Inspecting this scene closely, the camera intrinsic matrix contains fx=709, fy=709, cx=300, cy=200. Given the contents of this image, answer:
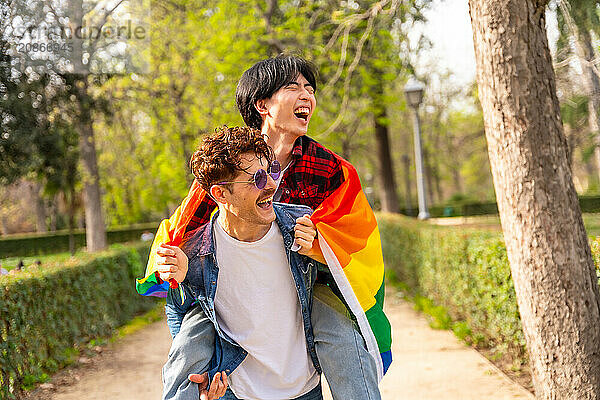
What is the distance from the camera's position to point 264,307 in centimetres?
264

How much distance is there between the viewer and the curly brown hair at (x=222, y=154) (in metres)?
2.53

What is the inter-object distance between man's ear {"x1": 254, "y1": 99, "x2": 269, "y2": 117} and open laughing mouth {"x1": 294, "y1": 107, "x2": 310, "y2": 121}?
0.13 meters

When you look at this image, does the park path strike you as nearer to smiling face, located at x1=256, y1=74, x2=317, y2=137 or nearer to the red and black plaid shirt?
the red and black plaid shirt

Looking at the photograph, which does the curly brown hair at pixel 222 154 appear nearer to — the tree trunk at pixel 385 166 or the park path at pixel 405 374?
the park path at pixel 405 374

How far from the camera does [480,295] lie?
7.63 meters

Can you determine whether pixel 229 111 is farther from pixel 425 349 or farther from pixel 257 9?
pixel 425 349

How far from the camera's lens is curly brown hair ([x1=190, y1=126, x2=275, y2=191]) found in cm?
253

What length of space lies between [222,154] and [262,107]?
1.54 ft

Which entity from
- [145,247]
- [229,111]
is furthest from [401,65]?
[145,247]

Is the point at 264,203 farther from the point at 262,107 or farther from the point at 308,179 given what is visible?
the point at 262,107

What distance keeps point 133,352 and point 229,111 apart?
10.3m

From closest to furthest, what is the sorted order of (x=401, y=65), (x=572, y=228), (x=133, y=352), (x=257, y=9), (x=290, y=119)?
(x=290, y=119), (x=572, y=228), (x=133, y=352), (x=257, y=9), (x=401, y=65)

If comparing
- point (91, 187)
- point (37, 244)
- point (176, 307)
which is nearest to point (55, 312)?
point (176, 307)

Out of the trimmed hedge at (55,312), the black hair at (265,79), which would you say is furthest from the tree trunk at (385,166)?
the black hair at (265,79)
